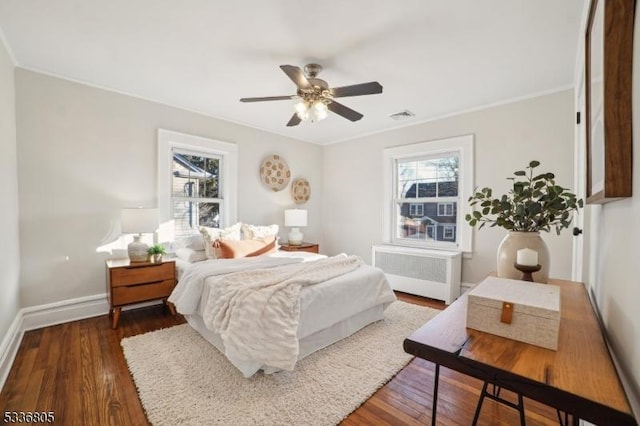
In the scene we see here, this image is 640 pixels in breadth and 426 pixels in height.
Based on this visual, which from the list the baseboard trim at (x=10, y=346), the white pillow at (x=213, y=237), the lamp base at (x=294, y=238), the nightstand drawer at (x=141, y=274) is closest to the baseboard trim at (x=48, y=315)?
the baseboard trim at (x=10, y=346)

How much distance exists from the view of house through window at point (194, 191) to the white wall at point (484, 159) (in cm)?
214

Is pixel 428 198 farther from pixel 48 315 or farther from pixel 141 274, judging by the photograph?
pixel 48 315

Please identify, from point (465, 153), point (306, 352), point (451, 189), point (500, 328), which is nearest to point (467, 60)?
point (465, 153)

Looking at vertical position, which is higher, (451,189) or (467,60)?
(467,60)

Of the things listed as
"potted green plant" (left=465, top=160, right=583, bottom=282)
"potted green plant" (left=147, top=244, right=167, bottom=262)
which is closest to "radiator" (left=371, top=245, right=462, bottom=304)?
"potted green plant" (left=465, top=160, right=583, bottom=282)

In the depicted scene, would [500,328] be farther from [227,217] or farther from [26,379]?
[227,217]

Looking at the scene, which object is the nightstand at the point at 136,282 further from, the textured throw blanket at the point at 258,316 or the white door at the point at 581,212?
the white door at the point at 581,212

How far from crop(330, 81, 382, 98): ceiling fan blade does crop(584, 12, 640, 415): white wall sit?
1.57 metres

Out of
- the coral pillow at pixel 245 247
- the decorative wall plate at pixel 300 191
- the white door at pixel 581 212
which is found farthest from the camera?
the decorative wall plate at pixel 300 191

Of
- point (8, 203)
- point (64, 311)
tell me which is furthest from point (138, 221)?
point (64, 311)

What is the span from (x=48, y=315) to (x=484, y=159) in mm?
5107

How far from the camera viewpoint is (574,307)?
1123 mm

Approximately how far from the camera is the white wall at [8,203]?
211cm

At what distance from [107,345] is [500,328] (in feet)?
9.74
